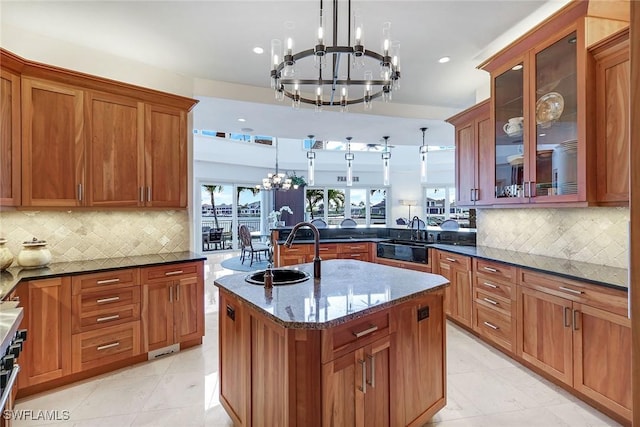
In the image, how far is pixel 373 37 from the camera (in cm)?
291

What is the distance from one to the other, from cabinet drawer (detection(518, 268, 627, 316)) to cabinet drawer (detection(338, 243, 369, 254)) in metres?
2.39

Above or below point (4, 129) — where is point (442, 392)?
below

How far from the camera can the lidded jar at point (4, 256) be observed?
93.9 inches

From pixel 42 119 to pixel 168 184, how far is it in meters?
1.09

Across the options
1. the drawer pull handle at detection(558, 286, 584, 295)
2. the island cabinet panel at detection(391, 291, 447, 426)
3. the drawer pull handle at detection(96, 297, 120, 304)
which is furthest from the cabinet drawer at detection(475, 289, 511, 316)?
the drawer pull handle at detection(96, 297, 120, 304)

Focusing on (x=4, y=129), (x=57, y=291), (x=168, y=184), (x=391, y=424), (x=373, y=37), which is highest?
(x=373, y=37)

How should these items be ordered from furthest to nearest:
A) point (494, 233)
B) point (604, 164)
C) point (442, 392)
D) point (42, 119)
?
1. point (494, 233)
2. point (42, 119)
3. point (604, 164)
4. point (442, 392)

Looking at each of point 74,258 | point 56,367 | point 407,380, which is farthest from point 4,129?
point 407,380

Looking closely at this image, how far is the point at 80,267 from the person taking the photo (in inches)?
103

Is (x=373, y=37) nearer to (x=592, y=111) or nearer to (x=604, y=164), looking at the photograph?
(x=592, y=111)

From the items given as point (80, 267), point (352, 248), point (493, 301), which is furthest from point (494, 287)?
point (80, 267)

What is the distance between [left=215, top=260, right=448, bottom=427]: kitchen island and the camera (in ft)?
4.39

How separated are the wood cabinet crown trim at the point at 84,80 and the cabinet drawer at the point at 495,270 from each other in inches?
138

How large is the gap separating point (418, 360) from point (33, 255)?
3.08 metres
